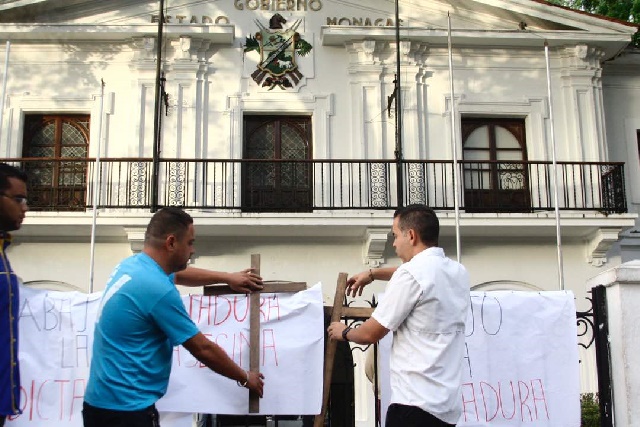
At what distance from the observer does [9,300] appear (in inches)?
149

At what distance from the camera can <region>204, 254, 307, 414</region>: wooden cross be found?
5332mm

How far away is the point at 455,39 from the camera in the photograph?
597 inches

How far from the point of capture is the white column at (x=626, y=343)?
5895mm

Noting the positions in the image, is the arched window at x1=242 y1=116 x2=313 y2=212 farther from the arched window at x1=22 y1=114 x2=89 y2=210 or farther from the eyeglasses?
the eyeglasses

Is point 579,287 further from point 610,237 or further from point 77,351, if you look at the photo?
point 77,351

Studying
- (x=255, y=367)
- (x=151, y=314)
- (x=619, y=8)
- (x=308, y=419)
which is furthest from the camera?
(x=619, y=8)

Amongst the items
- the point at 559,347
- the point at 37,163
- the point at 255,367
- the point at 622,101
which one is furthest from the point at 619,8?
the point at 255,367

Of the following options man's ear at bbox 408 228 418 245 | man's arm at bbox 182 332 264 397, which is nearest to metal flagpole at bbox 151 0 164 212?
man's arm at bbox 182 332 264 397

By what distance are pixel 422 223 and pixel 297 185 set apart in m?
10.4

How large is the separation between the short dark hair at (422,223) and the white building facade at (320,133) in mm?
9219

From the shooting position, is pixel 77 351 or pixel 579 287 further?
pixel 579 287

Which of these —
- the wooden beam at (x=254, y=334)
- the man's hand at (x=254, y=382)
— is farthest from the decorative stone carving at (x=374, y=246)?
A: the man's hand at (x=254, y=382)

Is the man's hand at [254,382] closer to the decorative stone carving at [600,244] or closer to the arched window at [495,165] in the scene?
the arched window at [495,165]

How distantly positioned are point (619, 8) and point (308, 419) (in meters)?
17.5
